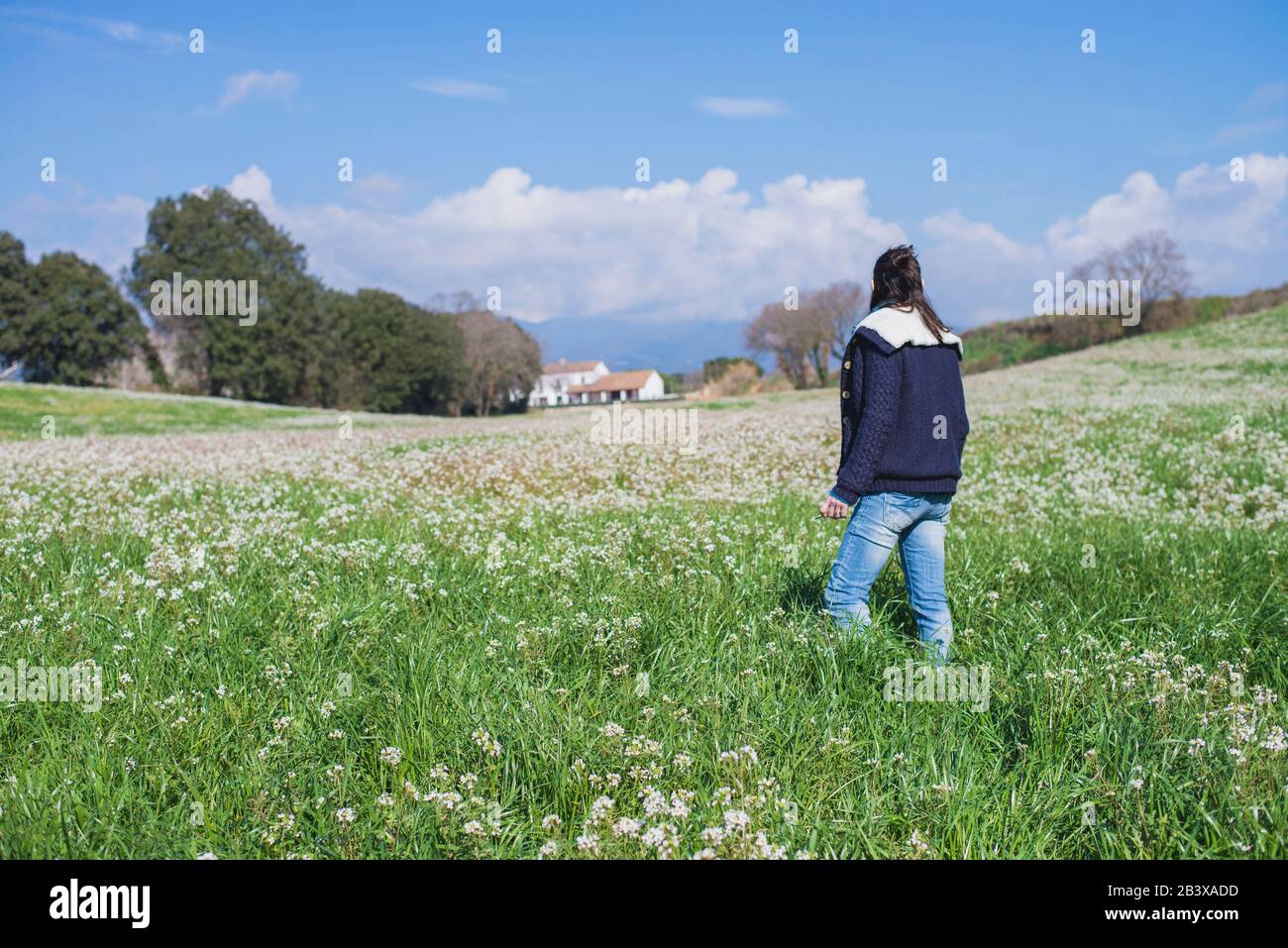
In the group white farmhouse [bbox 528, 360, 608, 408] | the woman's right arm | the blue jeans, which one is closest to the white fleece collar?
the woman's right arm

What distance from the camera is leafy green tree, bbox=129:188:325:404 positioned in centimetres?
6900

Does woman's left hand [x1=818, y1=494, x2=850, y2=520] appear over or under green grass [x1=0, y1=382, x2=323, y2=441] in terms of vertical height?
under

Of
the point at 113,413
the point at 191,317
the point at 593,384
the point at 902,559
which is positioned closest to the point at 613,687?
the point at 902,559

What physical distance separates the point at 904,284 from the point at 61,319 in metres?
79.1

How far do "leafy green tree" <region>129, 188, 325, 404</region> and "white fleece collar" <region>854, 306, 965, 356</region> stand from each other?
235ft

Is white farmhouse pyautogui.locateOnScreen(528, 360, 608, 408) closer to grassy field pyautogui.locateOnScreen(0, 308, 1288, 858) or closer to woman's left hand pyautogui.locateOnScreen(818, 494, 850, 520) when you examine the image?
grassy field pyautogui.locateOnScreen(0, 308, 1288, 858)

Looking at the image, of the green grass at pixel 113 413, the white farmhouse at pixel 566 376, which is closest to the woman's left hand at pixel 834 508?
the green grass at pixel 113 413

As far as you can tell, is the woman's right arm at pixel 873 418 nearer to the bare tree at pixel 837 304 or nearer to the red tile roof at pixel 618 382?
the bare tree at pixel 837 304

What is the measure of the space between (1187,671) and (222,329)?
75084 mm

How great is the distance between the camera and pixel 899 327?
5.54m

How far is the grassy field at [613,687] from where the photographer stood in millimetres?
3697

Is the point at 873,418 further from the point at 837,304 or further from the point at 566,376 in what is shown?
the point at 566,376

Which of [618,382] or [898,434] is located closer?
[898,434]
